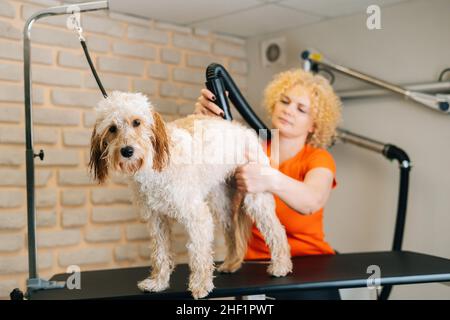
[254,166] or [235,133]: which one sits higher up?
[235,133]

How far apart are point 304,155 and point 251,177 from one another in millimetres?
706

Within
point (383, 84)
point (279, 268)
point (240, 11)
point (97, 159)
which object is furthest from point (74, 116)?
point (383, 84)

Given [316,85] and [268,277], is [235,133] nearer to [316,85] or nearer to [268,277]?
[268,277]

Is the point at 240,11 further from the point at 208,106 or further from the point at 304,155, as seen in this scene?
the point at 208,106

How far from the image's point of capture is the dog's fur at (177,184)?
133cm

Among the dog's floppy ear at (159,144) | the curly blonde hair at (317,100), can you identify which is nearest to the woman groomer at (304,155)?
the curly blonde hair at (317,100)

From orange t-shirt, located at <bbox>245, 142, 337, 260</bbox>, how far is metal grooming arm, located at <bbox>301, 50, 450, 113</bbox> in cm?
56

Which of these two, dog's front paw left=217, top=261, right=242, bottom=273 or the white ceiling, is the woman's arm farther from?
the white ceiling

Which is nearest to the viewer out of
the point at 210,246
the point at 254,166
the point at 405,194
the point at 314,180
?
the point at 210,246

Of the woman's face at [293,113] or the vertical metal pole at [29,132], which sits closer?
the vertical metal pole at [29,132]

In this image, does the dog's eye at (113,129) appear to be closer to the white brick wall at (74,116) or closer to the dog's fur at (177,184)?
the dog's fur at (177,184)

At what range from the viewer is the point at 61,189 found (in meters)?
2.46

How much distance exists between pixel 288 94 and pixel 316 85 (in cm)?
14
